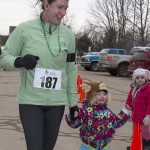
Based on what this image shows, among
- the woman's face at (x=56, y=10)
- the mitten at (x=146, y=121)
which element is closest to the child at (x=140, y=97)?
the mitten at (x=146, y=121)

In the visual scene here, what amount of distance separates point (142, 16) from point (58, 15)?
3496cm

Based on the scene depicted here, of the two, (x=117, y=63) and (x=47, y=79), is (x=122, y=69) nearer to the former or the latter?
(x=117, y=63)

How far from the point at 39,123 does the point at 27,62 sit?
54cm

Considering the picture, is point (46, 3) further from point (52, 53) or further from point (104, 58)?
point (104, 58)

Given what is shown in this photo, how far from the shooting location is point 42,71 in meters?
3.63

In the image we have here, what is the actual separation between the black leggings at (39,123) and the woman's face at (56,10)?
766mm

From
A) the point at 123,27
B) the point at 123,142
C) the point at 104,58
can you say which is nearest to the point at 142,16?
the point at 123,27

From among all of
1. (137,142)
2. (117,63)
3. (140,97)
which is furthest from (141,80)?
(117,63)

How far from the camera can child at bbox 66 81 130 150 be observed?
425cm

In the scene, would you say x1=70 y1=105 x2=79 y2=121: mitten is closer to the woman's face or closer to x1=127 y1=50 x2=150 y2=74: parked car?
the woman's face

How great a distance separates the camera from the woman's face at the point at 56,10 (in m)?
3.63

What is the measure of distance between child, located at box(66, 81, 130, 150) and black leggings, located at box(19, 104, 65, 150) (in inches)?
18.8

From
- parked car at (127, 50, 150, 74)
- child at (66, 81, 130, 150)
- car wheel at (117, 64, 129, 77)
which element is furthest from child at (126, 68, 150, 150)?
car wheel at (117, 64, 129, 77)

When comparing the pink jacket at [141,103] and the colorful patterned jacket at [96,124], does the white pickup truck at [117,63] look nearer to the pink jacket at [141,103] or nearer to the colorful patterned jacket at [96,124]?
the pink jacket at [141,103]
